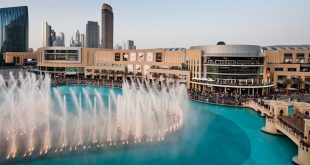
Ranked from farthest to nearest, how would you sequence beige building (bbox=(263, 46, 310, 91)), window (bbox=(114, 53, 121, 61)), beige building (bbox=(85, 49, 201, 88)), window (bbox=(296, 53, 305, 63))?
window (bbox=(114, 53, 121, 61)), window (bbox=(296, 53, 305, 63)), beige building (bbox=(85, 49, 201, 88)), beige building (bbox=(263, 46, 310, 91))

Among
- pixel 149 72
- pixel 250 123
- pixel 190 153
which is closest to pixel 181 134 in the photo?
pixel 190 153

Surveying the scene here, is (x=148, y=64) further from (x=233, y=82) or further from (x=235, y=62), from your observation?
(x=233, y=82)

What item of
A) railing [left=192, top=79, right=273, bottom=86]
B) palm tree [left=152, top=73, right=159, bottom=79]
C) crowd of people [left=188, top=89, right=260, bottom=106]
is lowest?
crowd of people [left=188, top=89, right=260, bottom=106]

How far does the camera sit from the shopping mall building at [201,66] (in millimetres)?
75250

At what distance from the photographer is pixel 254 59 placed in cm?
7738

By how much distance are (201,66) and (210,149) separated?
50240 mm

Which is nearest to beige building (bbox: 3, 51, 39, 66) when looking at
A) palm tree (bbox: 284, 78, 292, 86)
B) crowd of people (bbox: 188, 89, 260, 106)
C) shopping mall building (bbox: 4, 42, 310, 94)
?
shopping mall building (bbox: 4, 42, 310, 94)

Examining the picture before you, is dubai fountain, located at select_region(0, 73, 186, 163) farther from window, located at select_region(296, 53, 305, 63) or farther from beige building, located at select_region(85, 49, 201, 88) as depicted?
window, located at select_region(296, 53, 305, 63)

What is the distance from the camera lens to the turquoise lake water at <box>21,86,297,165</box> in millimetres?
27078

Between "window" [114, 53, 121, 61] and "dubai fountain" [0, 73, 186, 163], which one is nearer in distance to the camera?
"dubai fountain" [0, 73, 186, 163]

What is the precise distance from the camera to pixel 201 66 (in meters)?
79.8

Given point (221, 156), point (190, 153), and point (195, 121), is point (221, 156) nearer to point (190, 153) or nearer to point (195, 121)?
point (190, 153)

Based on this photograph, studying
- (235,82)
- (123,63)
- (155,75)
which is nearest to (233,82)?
(235,82)

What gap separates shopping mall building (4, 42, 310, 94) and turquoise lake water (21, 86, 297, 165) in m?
29.9
